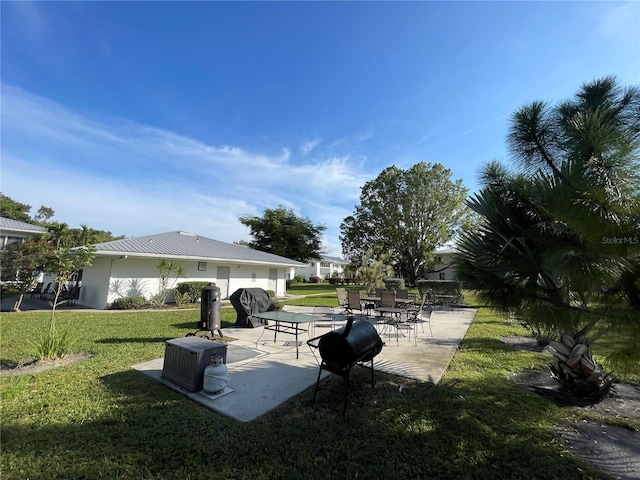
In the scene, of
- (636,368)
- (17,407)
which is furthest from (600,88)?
(17,407)

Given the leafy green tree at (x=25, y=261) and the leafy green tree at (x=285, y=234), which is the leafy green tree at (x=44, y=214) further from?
the leafy green tree at (x=25, y=261)

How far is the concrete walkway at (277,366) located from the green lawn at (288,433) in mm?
234

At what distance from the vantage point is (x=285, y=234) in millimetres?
34562

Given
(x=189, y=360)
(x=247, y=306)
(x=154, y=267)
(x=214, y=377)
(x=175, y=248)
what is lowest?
(x=214, y=377)

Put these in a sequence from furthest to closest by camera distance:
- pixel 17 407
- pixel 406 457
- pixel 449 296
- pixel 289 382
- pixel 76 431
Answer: pixel 449 296, pixel 289 382, pixel 17 407, pixel 76 431, pixel 406 457

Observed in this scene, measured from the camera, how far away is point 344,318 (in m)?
11.3

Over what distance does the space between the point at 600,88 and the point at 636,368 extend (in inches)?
141

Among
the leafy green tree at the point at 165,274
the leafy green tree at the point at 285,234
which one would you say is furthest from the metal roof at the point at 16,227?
the leafy green tree at the point at 285,234

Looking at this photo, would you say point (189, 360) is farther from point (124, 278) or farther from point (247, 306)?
point (124, 278)

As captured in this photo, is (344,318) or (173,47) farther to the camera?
(344,318)

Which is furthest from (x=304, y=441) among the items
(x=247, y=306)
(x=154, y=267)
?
(x=154, y=267)

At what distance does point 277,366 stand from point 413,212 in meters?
28.2

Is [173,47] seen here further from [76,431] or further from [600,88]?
[600,88]

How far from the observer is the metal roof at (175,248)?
1357cm
